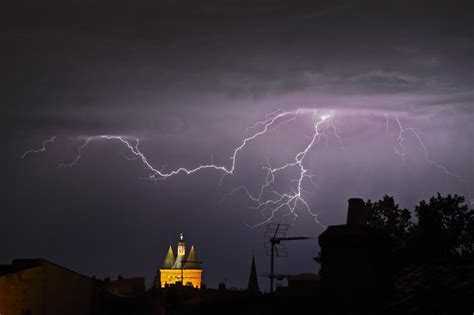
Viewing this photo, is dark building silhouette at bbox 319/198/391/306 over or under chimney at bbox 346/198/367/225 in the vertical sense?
under

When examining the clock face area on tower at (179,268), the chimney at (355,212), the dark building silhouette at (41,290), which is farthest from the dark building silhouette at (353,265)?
the clock face area on tower at (179,268)

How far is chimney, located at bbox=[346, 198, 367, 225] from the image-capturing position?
2261cm

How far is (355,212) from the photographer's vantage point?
22.7m

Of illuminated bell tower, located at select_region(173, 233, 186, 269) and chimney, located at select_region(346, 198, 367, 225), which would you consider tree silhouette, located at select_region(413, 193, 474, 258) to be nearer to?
chimney, located at select_region(346, 198, 367, 225)

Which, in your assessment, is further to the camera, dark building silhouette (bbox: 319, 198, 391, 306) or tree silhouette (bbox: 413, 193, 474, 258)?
tree silhouette (bbox: 413, 193, 474, 258)

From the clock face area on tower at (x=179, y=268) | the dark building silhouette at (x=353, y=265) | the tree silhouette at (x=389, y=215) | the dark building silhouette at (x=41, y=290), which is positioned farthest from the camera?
the clock face area on tower at (x=179, y=268)

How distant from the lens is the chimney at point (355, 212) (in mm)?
22609

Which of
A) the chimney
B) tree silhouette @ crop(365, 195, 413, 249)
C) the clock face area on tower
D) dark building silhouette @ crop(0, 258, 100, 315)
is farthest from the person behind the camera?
the clock face area on tower

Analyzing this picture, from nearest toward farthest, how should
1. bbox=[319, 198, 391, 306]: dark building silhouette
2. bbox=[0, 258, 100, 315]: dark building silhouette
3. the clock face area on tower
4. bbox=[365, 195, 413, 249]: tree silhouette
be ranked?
bbox=[319, 198, 391, 306]: dark building silhouette → bbox=[0, 258, 100, 315]: dark building silhouette → bbox=[365, 195, 413, 249]: tree silhouette → the clock face area on tower

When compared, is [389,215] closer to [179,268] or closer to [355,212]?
[355,212]

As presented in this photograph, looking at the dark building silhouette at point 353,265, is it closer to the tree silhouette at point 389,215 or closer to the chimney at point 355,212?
the chimney at point 355,212

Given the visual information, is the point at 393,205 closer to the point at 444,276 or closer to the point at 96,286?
the point at 96,286

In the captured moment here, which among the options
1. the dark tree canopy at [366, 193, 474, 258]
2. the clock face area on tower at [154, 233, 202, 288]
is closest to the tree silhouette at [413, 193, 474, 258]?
A: the dark tree canopy at [366, 193, 474, 258]

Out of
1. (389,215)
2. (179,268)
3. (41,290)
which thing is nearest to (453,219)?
(389,215)
